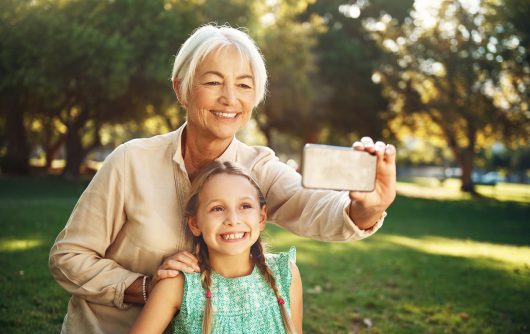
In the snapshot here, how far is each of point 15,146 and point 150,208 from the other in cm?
2800

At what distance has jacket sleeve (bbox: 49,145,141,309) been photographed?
2.86 metres

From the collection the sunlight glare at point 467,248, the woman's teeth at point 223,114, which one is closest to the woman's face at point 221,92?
the woman's teeth at point 223,114

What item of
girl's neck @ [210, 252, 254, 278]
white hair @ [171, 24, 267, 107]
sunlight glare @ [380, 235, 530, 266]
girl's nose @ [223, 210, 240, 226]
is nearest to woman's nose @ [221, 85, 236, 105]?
white hair @ [171, 24, 267, 107]

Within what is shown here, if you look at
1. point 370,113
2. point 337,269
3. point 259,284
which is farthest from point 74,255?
point 370,113

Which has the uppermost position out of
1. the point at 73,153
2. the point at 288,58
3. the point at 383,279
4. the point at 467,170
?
the point at 288,58

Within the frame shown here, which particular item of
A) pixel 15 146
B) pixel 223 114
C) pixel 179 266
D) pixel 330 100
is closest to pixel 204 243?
pixel 179 266

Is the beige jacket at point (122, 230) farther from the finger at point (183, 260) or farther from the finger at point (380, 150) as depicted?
the finger at point (380, 150)

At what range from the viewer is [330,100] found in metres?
31.6

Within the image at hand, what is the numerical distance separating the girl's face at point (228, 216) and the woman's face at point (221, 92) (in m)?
0.35

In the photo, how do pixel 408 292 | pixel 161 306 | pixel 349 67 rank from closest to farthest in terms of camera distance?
pixel 161 306 < pixel 408 292 < pixel 349 67

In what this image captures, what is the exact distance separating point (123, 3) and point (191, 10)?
2908 mm

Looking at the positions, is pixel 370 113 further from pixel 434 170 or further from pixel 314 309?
pixel 434 170

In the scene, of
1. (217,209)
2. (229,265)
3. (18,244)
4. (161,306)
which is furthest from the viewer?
(18,244)

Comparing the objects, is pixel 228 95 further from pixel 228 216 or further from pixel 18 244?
pixel 18 244
